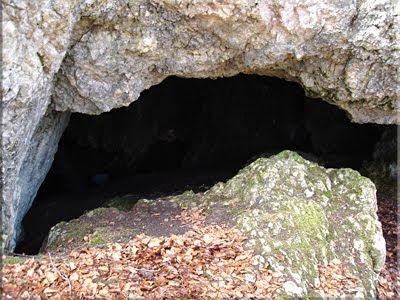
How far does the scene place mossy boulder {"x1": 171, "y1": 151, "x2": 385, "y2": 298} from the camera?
5.85 m

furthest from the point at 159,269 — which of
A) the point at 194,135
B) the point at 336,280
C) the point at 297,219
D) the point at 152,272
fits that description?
the point at 194,135

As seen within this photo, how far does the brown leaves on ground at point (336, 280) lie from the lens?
→ 18.6 feet

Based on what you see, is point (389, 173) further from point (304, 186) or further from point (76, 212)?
point (76, 212)

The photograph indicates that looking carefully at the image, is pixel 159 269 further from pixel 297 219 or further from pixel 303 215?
pixel 303 215

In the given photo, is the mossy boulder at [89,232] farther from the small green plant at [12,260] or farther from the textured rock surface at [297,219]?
the small green plant at [12,260]

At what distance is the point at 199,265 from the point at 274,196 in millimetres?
2292

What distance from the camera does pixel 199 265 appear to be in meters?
5.35

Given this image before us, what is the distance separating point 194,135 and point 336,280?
10.0m

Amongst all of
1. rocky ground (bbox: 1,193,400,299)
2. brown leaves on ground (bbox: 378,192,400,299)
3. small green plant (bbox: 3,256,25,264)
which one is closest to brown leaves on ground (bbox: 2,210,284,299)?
rocky ground (bbox: 1,193,400,299)

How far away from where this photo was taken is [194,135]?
15.3 m

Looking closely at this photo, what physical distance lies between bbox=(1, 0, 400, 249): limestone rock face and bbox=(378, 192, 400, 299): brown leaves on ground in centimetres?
274

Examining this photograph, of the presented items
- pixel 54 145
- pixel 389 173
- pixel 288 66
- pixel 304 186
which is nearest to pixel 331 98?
pixel 288 66

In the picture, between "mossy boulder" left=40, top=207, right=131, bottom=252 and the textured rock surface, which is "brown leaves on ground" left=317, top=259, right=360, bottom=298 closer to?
the textured rock surface

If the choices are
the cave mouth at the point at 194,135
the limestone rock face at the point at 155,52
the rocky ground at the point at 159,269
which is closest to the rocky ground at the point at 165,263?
the rocky ground at the point at 159,269
